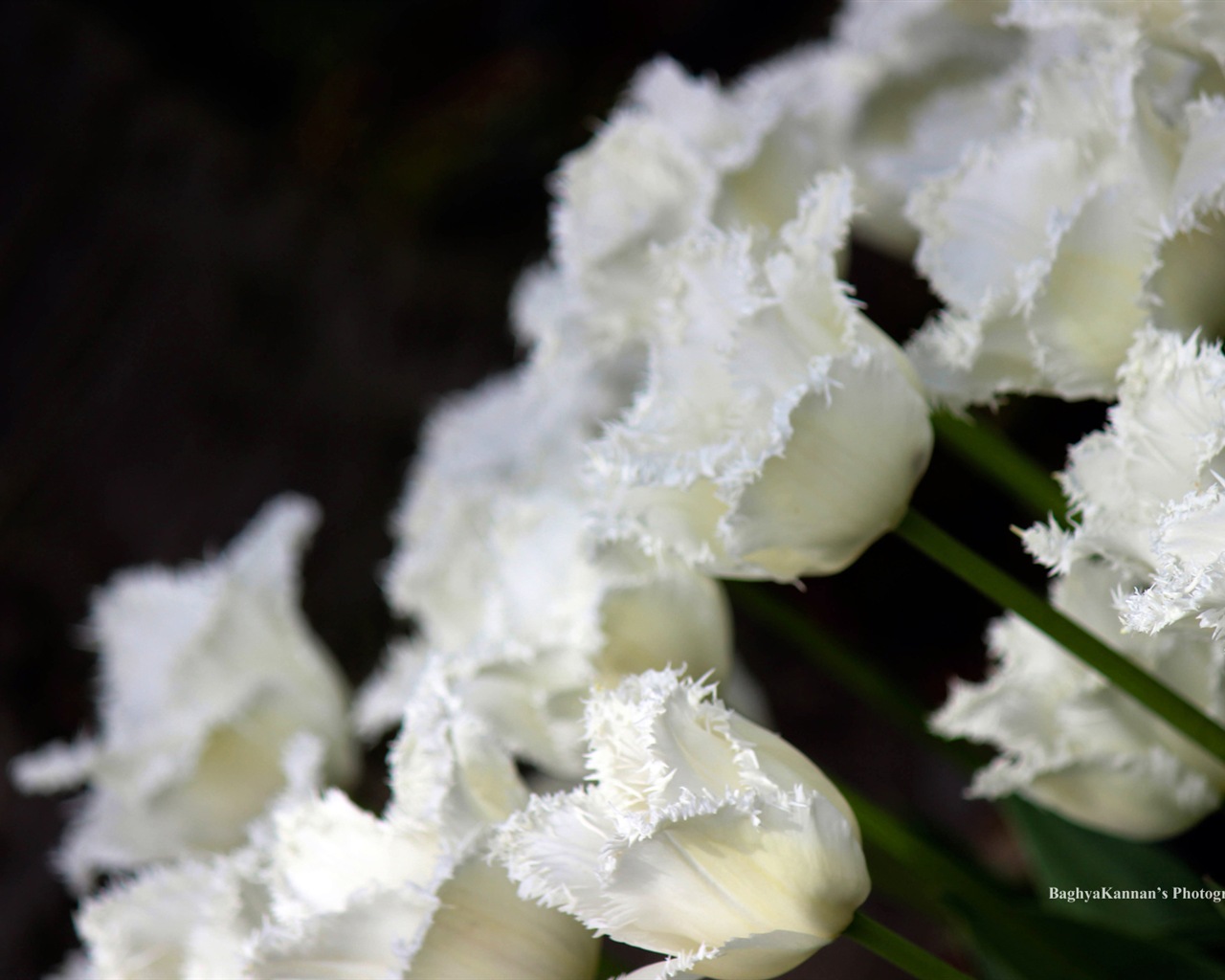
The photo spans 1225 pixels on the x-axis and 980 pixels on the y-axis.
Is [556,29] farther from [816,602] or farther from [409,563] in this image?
[409,563]

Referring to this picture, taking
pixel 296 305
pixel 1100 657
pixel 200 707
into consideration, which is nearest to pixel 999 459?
pixel 1100 657

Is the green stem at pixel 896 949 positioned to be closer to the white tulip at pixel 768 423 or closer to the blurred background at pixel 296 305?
the white tulip at pixel 768 423

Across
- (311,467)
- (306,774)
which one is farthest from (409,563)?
(311,467)

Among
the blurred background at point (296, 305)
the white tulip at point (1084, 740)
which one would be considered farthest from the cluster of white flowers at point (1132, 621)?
the blurred background at point (296, 305)

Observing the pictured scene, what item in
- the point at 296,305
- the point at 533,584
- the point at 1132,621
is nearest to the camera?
the point at 1132,621

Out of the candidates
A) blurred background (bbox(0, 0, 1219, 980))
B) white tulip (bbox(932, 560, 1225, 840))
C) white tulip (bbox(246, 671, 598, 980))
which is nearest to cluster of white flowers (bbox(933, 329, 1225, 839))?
white tulip (bbox(932, 560, 1225, 840))

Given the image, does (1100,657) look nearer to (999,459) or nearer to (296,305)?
(999,459)
